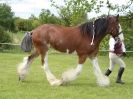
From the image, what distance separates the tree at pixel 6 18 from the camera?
42562mm

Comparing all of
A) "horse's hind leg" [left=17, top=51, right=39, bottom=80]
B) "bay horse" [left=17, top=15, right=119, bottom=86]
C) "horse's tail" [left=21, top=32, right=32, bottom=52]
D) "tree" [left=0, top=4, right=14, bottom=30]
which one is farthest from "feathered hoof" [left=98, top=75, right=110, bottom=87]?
"tree" [left=0, top=4, right=14, bottom=30]

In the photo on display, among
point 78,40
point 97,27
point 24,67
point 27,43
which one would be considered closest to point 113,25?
point 97,27

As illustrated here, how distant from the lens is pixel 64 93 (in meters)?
9.45

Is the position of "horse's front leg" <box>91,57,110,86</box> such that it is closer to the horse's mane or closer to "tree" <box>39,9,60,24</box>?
the horse's mane

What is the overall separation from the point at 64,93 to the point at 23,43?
2.55 m

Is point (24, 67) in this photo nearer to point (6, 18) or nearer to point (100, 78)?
point (100, 78)

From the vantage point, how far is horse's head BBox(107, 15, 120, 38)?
10672 millimetres

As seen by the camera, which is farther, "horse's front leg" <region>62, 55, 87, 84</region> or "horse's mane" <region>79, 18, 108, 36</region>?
"horse's mane" <region>79, 18, 108, 36</region>

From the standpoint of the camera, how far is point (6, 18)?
43.3 meters

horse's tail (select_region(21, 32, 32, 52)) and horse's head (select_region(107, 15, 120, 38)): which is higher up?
horse's head (select_region(107, 15, 120, 38))

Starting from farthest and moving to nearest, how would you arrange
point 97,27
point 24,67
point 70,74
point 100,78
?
1. point 24,67
2. point 100,78
3. point 97,27
4. point 70,74

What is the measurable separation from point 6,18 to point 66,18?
21.3 ft

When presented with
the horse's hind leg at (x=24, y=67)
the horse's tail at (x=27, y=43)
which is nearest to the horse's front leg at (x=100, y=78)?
the horse's hind leg at (x=24, y=67)

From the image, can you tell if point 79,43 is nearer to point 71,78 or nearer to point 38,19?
point 71,78
